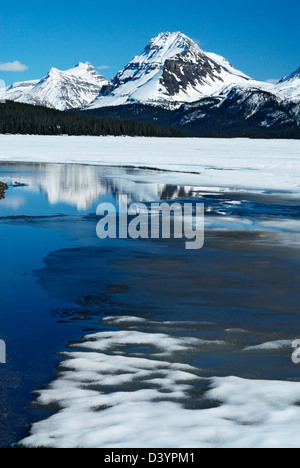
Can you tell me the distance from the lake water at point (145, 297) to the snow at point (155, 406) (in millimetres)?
137

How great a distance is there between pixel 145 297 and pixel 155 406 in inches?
155

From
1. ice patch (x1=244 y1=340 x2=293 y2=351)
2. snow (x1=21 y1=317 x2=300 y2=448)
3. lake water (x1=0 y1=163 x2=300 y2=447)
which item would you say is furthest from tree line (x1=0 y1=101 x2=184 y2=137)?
snow (x1=21 y1=317 x2=300 y2=448)

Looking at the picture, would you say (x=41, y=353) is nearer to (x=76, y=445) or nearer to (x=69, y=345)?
(x=69, y=345)

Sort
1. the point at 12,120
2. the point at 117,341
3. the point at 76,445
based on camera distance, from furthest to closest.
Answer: the point at 12,120 < the point at 117,341 < the point at 76,445

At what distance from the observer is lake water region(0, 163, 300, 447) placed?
673 centimetres

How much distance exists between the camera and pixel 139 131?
149 metres

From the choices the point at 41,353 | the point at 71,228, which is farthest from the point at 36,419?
the point at 71,228

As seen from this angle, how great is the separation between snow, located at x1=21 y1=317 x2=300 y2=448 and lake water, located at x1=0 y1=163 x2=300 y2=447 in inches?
5.4

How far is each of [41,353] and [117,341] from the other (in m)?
1.07

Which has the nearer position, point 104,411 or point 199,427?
point 199,427

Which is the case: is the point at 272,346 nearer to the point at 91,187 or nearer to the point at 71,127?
the point at 91,187

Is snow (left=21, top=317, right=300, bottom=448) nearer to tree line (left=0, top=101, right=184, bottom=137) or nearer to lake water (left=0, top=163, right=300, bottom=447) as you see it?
lake water (left=0, top=163, right=300, bottom=447)

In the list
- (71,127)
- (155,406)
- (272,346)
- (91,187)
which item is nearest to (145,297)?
(272,346)

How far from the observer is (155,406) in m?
5.72
